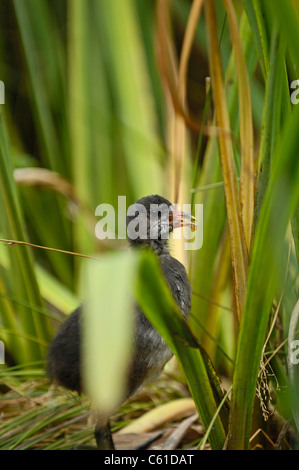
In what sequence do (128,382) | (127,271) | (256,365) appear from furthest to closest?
(128,382)
(256,365)
(127,271)

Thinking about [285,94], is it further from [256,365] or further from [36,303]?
[36,303]

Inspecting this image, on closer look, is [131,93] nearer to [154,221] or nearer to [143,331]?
[154,221]

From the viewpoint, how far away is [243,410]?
96 cm

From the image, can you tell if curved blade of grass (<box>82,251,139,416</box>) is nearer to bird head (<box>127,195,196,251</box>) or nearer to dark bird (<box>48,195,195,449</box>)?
dark bird (<box>48,195,195,449</box>)

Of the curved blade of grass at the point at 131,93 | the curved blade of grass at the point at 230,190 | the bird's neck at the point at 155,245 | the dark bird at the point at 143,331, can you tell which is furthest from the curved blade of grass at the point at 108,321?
the curved blade of grass at the point at 131,93

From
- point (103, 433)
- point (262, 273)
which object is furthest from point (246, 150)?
point (103, 433)

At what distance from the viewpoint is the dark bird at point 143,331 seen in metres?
1.20

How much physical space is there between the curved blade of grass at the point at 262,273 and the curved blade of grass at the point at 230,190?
6.0 inches

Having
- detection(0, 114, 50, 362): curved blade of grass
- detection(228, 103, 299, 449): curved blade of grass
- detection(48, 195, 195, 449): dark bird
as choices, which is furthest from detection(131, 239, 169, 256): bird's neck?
detection(228, 103, 299, 449): curved blade of grass

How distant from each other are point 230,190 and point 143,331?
36 cm

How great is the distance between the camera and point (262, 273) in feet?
2.65

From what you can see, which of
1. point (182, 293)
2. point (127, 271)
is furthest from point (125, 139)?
point (127, 271)

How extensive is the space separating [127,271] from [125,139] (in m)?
1.45
